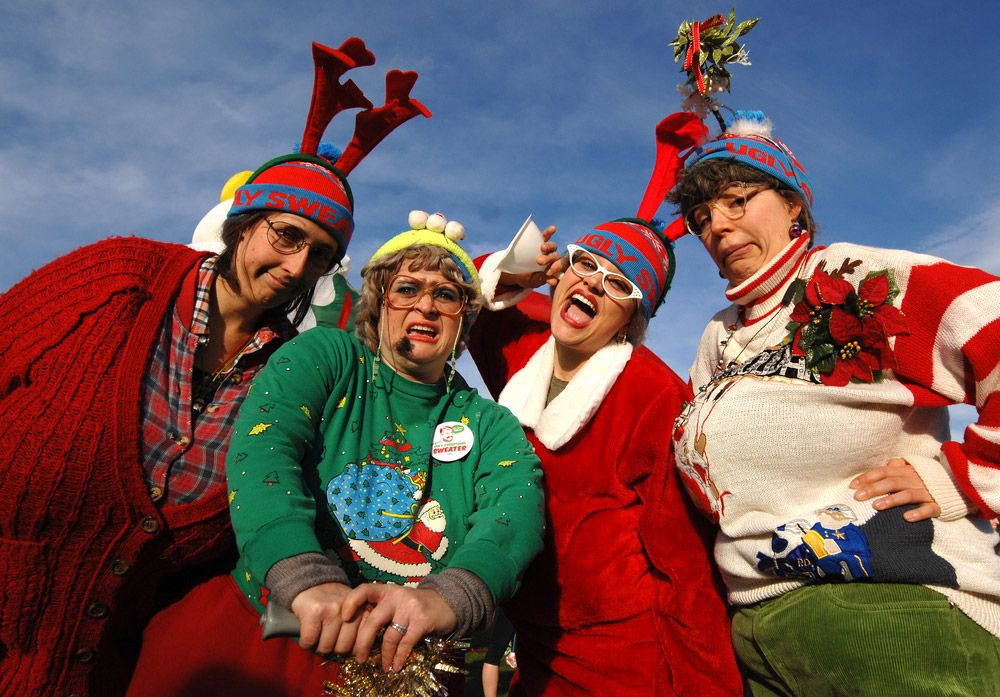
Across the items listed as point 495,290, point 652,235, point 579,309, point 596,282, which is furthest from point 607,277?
point 495,290

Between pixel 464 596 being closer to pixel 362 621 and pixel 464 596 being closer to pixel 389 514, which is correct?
pixel 362 621

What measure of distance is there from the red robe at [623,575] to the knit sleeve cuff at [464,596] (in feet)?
3.24

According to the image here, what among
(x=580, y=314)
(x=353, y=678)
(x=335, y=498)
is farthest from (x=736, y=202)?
(x=353, y=678)

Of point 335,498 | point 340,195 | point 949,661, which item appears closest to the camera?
point 949,661

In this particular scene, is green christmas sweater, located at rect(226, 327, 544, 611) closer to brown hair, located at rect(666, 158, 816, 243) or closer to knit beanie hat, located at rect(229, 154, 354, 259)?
knit beanie hat, located at rect(229, 154, 354, 259)

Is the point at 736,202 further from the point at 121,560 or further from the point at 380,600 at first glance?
the point at 121,560

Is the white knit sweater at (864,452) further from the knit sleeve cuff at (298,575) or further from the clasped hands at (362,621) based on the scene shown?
the knit sleeve cuff at (298,575)

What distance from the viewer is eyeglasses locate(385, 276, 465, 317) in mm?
2578

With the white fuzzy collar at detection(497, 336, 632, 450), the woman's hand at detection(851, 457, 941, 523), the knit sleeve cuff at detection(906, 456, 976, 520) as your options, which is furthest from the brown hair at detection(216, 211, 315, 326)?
the knit sleeve cuff at detection(906, 456, 976, 520)

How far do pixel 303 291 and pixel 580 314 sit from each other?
1.22 metres

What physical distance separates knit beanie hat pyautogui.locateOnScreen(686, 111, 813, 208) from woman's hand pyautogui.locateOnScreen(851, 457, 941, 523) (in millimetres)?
1235

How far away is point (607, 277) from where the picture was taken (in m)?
3.15

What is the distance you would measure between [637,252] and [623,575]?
145 cm

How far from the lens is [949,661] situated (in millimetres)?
1998
